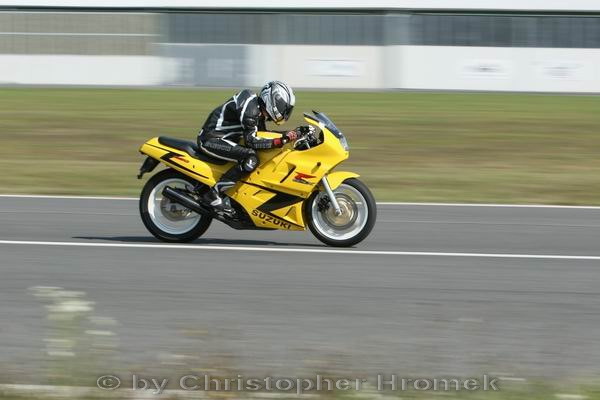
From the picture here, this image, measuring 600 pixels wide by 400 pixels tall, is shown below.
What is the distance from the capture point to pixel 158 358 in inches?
249

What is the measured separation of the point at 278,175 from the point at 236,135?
1.82 ft

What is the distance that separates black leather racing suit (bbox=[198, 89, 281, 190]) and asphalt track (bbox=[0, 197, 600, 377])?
2.66 ft

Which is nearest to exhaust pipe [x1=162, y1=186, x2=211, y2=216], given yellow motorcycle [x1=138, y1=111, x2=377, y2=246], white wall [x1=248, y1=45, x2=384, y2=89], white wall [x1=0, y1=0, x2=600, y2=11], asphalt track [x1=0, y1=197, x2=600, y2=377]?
yellow motorcycle [x1=138, y1=111, x2=377, y2=246]

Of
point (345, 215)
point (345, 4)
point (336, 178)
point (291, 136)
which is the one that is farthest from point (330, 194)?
point (345, 4)

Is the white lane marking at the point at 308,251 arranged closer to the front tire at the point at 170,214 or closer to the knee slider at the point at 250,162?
the front tire at the point at 170,214

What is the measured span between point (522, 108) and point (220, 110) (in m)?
21.6

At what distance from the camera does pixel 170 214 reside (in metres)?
10.6

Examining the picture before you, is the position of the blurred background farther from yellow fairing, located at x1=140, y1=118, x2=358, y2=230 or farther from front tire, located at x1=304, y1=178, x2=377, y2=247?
front tire, located at x1=304, y1=178, x2=377, y2=247

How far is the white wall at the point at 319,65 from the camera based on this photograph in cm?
4234

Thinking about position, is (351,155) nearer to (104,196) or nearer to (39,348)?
(104,196)

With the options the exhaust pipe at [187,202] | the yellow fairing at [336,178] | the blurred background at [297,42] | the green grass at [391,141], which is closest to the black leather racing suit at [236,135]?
the exhaust pipe at [187,202]

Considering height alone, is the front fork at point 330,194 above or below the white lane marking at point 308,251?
above

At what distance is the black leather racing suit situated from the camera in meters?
10.1

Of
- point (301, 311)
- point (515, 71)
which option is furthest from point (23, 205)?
point (515, 71)
